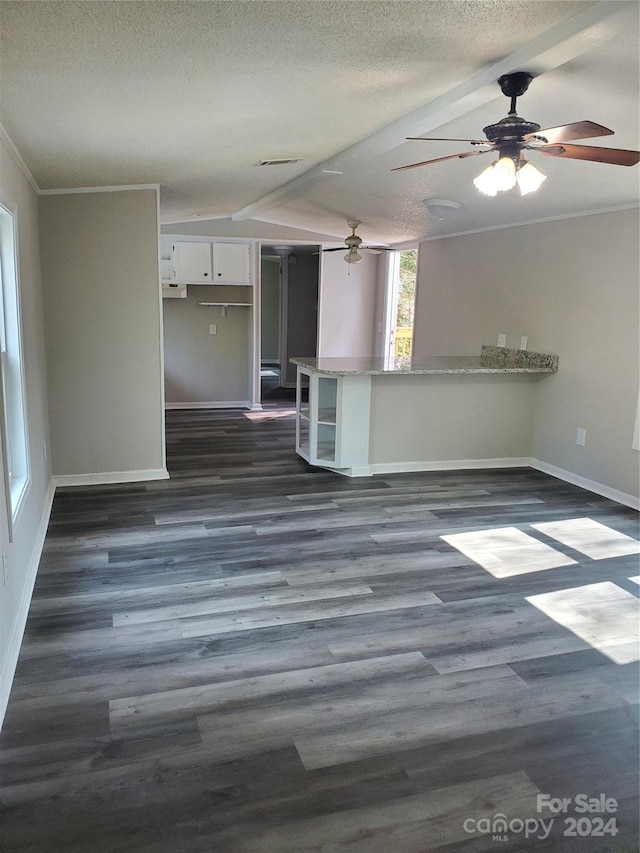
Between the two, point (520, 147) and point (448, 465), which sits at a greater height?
point (520, 147)

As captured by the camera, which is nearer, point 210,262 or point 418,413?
point 418,413

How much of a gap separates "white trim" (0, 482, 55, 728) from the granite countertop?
2.45 m

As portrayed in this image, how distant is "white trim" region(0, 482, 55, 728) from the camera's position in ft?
7.57

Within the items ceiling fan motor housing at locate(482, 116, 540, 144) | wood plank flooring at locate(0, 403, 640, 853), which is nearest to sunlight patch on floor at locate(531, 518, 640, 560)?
wood plank flooring at locate(0, 403, 640, 853)

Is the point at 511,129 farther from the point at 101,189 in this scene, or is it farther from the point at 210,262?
the point at 210,262

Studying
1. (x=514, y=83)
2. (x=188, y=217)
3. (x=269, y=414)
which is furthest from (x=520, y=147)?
(x=269, y=414)

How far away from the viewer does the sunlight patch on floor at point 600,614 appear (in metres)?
2.79

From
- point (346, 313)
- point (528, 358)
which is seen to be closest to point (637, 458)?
point (528, 358)

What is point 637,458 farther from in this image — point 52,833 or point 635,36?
point 52,833

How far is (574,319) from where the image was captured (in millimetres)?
5203

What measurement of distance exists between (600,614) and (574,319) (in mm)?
2860

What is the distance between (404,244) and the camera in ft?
26.7

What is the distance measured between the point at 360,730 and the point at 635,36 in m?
2.56

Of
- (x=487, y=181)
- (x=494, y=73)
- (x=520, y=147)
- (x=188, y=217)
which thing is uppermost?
(x=188, y=217)
